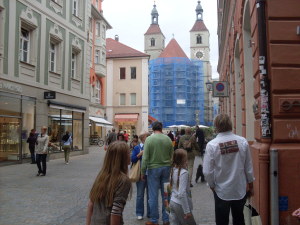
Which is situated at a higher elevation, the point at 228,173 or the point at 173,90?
the point at 173,90

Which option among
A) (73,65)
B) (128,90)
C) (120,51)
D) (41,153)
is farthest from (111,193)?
(120,51)

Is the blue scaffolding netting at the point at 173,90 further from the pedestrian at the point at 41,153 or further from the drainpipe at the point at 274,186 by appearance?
the drainpipe at the point at 274,186

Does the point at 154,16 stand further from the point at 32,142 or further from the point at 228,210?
the point at 228,210

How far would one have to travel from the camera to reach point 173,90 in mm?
68688

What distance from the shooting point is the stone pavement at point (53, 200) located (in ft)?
22.3

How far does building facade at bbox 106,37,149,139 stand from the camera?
51.5 meters

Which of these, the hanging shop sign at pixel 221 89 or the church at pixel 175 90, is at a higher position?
the church at pixel 175 90

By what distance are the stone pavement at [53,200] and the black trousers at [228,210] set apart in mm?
1992

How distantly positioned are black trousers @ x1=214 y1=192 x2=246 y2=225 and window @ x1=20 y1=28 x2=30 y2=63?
15.7 m

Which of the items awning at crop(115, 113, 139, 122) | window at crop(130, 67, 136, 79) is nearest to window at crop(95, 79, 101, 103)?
awning at crop(115, 113, 139, 122)

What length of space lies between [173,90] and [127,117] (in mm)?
18989

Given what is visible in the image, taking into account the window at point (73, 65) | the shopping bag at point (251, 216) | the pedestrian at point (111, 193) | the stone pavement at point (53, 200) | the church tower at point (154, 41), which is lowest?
the stone pavement at point (53, 200)

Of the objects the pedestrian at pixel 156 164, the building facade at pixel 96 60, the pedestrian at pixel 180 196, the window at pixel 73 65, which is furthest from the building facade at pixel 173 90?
the pedestrian at pixel 180 196

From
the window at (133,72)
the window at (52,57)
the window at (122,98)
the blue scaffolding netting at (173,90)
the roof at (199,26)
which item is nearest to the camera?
the window at (52,57)
